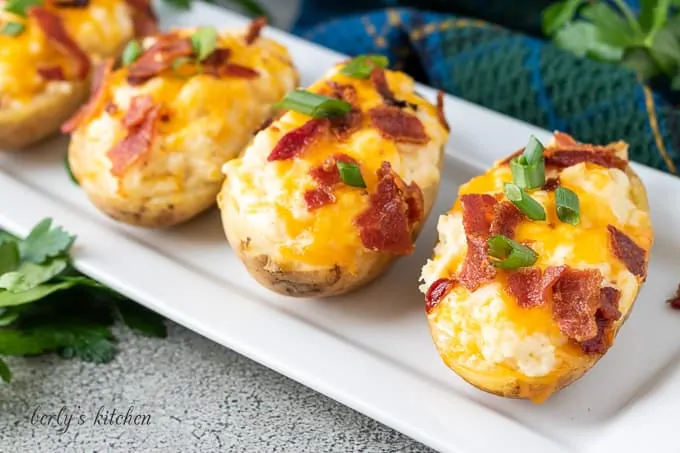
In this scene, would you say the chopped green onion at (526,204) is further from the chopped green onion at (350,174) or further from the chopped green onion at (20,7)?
the chopped green onion at (20,7)

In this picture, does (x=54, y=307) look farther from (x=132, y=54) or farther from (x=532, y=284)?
(x=532, y=284)

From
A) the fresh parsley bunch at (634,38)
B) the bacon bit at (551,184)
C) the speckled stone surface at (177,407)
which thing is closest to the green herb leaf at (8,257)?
the speckled stone surface at (177,407)

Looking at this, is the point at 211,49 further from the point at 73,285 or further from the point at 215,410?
the point at 215,410

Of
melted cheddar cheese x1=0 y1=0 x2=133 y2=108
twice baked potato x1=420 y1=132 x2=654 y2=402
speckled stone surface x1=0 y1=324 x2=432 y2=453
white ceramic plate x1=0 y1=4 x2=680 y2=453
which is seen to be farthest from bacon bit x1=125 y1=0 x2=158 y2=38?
twice baked potato x1=420 y1=132 x2=654 y2=402

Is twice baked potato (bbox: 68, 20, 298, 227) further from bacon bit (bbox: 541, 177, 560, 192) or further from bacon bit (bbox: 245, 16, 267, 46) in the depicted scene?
bacon bit (bbox: 541, 177, 560, 192)

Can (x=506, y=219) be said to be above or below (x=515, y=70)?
above

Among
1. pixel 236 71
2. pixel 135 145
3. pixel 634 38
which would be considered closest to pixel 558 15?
pixel 634 38
